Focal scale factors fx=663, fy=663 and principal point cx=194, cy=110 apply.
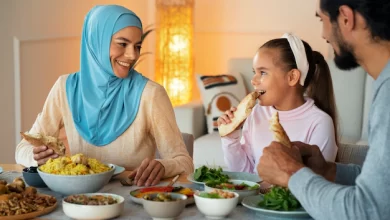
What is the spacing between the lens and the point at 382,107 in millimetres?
1511

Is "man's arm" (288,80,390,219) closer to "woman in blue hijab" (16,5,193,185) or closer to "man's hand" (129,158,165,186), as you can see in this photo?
"man's hand" (129,158,165,186)

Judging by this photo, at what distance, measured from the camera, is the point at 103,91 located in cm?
259

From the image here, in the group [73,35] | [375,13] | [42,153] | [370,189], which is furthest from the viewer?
[73,35]

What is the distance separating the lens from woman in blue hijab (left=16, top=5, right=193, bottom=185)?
2533 millimetres

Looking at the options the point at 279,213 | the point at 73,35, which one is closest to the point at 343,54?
the point at 279,213

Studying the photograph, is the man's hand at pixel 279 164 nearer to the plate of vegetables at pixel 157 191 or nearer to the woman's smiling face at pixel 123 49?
the plate of vegetables at pixel 157 191

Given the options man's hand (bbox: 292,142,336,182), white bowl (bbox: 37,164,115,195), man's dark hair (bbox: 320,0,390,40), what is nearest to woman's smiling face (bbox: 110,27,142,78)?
white bowl (bbox: 37,164,115,195)

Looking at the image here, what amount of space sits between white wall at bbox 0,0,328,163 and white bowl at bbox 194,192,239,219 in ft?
9.71

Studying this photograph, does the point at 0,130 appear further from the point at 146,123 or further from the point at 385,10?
the point at 385,10

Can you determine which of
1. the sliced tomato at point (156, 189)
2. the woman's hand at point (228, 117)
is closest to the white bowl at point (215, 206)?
the sliced tomato at point (156, 189)

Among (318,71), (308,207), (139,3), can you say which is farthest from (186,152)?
(139,3)

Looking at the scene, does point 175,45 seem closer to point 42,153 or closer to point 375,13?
point 42,153

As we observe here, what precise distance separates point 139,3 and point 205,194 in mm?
4448

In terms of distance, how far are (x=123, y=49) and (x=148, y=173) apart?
24.2 inches
